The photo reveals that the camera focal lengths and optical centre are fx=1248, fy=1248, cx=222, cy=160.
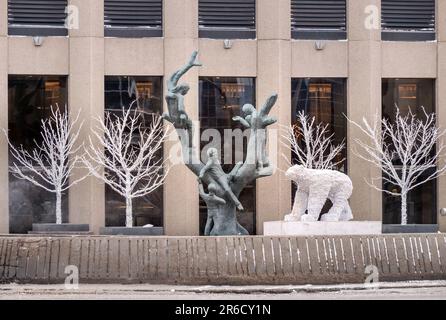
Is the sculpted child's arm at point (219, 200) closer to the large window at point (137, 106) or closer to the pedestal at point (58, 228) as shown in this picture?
the pedestal at point (58, 228)

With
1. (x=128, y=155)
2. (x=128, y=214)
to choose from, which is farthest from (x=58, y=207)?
(x=128, y=155)

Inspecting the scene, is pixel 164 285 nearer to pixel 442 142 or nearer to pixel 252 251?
pixel 252 251

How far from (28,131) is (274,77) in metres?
8.97

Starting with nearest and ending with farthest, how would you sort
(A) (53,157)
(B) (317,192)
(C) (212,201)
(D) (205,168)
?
(D) (205,168) → (C) (212,201) → (B) (317,192) → (A) (53,157)

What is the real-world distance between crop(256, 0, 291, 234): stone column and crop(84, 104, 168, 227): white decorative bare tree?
3.81 metres

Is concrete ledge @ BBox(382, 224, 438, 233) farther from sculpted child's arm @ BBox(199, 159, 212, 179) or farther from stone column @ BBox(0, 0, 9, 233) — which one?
stone column @ BBox(0, 0, 9, 233)

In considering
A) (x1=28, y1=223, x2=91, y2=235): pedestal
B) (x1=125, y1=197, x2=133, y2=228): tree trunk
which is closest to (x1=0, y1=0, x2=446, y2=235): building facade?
(x1=125, y1=197, x2=133, y2=228): tree trunk

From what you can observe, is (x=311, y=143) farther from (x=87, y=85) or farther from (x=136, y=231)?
(x=87, y=85)

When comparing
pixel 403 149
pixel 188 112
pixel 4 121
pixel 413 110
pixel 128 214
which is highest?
pixel 413 110

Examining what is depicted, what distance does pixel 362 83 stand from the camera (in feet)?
149

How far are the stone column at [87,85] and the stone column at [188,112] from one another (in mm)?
2335

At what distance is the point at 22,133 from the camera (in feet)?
144

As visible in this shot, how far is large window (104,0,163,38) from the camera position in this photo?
146 ft

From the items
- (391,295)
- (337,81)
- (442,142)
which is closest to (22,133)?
(337,81)
